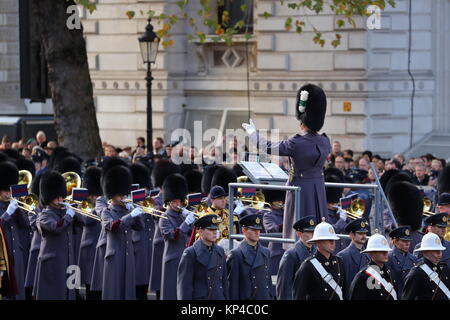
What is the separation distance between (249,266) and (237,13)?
13747 millimetres

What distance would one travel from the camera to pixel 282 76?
2364 centimetres

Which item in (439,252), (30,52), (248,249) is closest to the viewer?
(439,252)

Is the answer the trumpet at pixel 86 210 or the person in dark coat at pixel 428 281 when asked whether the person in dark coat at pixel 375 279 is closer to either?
the person in dark coat at pixel 428 281

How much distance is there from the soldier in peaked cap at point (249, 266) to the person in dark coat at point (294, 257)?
523 millimetres

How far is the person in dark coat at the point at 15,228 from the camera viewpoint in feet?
45.2

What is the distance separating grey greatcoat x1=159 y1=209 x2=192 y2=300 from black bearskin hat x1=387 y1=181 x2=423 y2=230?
197 cm

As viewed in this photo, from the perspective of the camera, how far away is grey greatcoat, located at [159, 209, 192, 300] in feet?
44.9

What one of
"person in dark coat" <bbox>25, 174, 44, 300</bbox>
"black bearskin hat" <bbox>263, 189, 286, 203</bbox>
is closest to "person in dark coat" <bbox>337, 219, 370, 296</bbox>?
"black bearskin hat" <bbox>263, 189, 286, 203</bbox>

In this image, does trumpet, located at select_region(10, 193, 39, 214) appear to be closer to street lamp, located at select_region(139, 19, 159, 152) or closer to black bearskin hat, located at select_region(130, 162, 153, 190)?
black bearskin hat, located at select_region(130, 162, 153, 190)

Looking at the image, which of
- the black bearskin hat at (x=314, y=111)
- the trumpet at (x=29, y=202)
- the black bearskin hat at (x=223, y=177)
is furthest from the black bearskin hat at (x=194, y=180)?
the black bearskin hat at (x=314, y=111)
